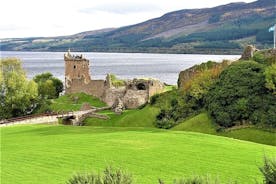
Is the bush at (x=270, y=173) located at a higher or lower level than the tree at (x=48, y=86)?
higher

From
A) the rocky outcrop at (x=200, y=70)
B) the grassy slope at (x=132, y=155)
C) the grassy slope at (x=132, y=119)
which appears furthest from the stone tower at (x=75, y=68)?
the grassy slope at (x=132, y=155)

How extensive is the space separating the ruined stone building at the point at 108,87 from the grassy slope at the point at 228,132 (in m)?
17.9

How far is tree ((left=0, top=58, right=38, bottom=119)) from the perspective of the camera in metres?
68.7

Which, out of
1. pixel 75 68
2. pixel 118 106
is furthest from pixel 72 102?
pixel 118 106

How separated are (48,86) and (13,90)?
23523 millimetres

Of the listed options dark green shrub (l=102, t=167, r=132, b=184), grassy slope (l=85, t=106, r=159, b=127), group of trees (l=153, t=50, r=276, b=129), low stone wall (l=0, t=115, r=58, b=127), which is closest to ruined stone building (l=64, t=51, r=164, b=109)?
grassy slope (l=85, t=106, r=159, b=127)

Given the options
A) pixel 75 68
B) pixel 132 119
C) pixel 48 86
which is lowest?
pixel 132 119

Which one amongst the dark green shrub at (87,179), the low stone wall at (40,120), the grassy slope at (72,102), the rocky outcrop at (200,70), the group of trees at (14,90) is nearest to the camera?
the dark green shrub at (87,179)

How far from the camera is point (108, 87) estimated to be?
72625 mm

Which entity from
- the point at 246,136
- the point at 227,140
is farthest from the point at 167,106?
the point at 227,140

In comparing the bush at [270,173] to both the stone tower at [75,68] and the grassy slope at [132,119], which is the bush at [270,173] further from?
the stone tower at [75,68]

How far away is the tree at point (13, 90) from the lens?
68.7 m

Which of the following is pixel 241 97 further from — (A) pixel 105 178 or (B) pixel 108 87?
(A) pixel 105 178

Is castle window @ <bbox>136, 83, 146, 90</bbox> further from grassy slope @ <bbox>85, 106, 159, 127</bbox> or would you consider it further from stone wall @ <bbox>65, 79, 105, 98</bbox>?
grassy slope @ <bbox>85, 106, 159, 127</bbox>
